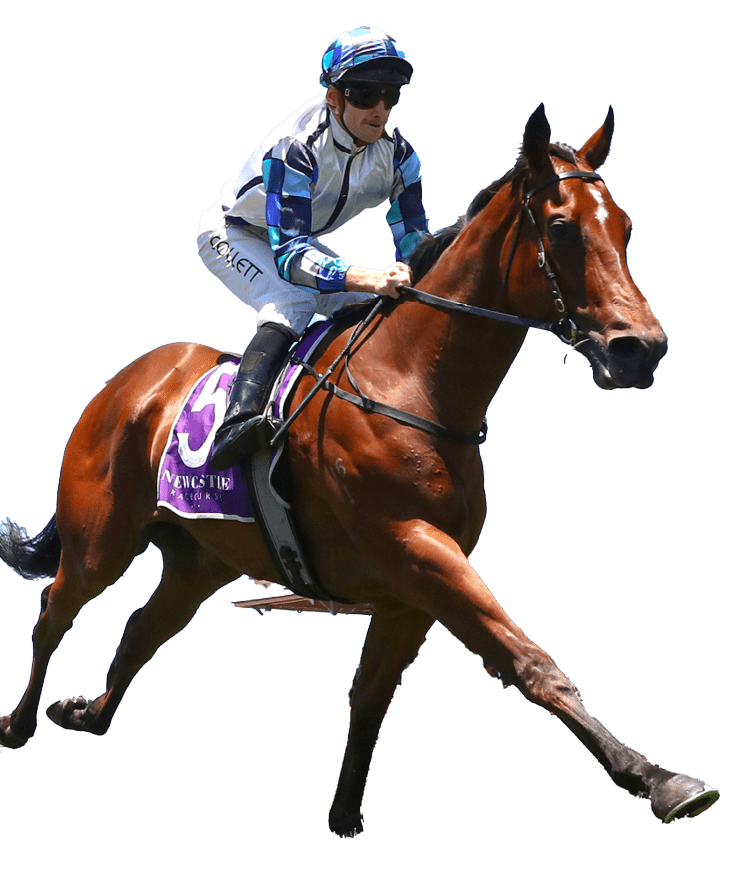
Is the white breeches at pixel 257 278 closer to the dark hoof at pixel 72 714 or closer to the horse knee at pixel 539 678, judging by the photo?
the horse knee at pixel 539 678

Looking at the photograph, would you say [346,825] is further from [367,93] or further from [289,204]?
[367,93]

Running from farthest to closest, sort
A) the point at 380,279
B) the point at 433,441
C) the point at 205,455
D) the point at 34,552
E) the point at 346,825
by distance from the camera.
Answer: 1. the point at 34,552
2. the point at 346,825
3. the point at 205,455
4. the point at 380,279
5. the point at 433,441

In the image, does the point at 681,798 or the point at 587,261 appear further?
the point at 587,261

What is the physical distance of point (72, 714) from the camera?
8867mm

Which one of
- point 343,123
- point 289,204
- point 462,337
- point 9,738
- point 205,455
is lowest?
point 9,738

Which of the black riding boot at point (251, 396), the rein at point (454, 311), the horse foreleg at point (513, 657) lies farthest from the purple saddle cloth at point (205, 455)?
the horse foreleg at point (513, 657)

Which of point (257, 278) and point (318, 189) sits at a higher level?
point (318, 189)

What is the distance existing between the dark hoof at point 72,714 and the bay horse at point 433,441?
41.7 inches

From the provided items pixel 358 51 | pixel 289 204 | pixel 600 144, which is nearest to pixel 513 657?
pixel 600 144

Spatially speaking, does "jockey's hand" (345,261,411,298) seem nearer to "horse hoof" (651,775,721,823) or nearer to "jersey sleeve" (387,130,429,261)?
"jersey sleeve" (387,130,429,261)

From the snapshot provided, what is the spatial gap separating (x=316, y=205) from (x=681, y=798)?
3825mm

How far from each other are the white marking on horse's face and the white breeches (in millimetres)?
1715

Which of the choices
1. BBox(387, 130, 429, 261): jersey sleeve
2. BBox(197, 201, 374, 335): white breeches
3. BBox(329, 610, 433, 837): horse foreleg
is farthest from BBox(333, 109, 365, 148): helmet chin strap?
BBox(329, 610, 433, 837): horse foreleg

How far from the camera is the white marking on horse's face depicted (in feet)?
20.0
